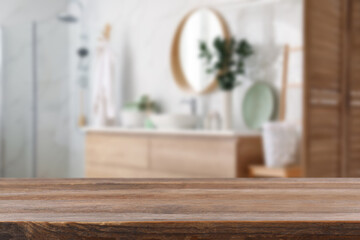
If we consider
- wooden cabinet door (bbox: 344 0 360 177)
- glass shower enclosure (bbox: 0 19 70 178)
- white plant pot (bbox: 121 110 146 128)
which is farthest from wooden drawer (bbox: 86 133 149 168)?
wooden cabinet door (bbox: 344 0 360 177)

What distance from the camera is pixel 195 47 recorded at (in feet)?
11.8

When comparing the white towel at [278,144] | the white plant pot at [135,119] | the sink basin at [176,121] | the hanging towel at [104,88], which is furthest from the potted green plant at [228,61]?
the hanging towel at [104,88]

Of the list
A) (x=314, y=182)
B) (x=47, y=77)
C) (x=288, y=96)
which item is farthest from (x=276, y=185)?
(x=47, y=77)

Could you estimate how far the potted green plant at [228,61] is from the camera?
3.06 metres

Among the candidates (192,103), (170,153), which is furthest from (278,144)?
(192,103)

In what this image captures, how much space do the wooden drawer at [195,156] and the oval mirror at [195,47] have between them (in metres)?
0.73

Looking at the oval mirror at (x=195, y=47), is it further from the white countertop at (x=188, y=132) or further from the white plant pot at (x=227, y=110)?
the white countertop at (x=188, y=132)

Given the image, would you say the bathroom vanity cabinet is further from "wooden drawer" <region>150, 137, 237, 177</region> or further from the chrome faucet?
the chrome faucet

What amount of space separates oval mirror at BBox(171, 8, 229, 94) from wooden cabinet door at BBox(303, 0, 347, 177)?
3.07ft

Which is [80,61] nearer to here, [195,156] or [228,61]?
[228,61]

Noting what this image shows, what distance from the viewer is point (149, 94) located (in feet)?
13.1

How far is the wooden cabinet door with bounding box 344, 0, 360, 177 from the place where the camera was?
2738mm

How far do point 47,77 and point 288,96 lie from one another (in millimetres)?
2648

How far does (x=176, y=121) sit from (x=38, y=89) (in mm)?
1793
